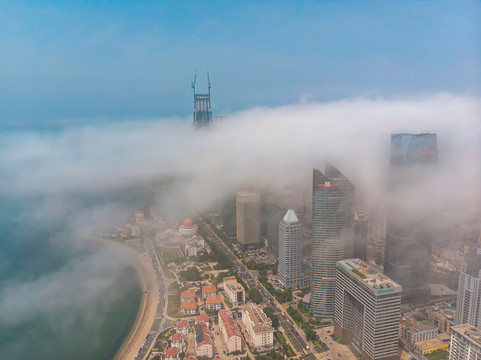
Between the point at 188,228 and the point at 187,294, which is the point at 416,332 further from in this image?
the point at 188,228

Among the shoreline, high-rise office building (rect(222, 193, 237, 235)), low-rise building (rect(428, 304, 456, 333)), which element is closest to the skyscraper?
high-rise office building (rect(222, 193, 237, 235))

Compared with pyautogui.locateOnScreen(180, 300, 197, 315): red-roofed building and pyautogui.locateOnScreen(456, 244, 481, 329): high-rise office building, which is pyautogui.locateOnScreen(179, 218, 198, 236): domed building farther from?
pyautogui.locateOnScreen(456, 244, 481, 329): high-rise office building

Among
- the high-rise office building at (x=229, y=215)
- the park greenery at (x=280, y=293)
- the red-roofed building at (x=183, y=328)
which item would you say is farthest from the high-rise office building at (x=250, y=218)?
the red-roofed building at (x=183, y=328)

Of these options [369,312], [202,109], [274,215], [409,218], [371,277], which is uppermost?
[202,109]

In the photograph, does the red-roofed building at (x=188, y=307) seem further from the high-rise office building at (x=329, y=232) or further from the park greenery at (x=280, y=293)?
the high-rise office building at (x=329, y=232)

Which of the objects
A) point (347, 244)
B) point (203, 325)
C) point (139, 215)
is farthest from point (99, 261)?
point (347, 244)

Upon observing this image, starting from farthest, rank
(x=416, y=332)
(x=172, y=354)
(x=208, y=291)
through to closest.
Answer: (x=208, y=291) → (x=416, y=332) → (x=172, y=354)

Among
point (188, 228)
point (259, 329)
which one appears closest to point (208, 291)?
point (259, 329)

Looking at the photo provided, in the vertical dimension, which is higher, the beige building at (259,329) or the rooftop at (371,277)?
the rooftop at (371,277)
